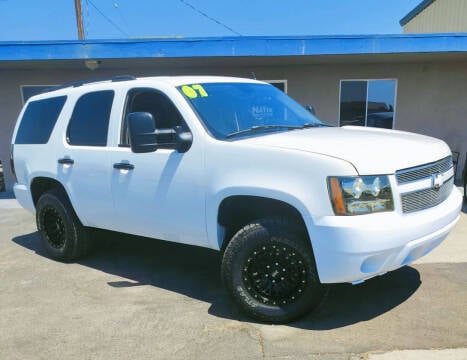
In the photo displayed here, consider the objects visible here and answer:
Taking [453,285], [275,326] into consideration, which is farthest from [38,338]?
[453,285]

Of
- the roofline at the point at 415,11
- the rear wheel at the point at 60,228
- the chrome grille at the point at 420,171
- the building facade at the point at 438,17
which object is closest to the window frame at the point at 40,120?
the rear wheel at the point at 60,228

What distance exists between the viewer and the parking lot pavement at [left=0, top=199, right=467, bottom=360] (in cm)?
300

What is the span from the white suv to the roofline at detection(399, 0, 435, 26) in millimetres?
14545

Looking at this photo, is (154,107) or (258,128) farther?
(154,107)

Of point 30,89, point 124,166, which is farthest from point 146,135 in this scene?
point 30,89

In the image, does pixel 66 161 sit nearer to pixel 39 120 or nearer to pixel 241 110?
pixel 39 120

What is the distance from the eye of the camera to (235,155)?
3250mm

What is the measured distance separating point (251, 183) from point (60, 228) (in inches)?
116

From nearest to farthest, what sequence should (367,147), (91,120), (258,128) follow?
(367,147) < (258,128) < (91,120)

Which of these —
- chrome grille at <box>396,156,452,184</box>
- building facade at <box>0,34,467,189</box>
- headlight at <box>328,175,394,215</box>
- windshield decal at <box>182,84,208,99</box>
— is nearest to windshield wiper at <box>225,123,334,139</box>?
windshield decal at <box>182,84,208,99</box>

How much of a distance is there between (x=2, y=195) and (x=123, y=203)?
24.1ft

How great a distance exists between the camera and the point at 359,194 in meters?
2.82

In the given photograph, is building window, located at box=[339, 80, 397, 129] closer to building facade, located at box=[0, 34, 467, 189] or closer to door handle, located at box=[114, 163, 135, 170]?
building facade, located at box=[0, 34, 467, 189]

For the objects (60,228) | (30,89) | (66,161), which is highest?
Result: (30,89)
